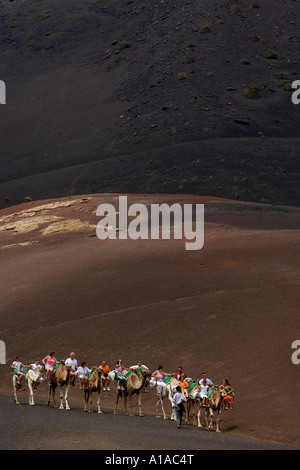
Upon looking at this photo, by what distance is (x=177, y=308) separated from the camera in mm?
39156

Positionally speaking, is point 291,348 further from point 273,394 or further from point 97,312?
point 97,312

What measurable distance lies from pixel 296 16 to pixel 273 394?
104070 millimetres

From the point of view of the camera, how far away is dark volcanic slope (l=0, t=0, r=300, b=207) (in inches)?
3292

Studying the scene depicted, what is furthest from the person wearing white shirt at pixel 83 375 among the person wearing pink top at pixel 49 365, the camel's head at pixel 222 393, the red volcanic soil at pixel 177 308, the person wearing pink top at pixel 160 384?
the camel's head at pixel 222 393

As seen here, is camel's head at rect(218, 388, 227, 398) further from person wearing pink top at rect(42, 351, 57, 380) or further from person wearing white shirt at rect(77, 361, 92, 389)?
person wearing pink top at rect(42, 351, 57, 380)

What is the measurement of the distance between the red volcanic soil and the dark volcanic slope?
2646 cm

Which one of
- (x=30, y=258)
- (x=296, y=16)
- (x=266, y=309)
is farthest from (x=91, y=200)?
(x=296, y=16)

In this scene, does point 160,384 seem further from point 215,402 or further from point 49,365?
point 49,365

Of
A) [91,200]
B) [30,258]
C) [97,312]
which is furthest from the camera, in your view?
[91,200]

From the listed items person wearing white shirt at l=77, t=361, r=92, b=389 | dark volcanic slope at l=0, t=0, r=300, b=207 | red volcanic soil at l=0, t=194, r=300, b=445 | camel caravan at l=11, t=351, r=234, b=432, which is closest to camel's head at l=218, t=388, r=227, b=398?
camel caravan at l=11, t=351, r=234, b=432

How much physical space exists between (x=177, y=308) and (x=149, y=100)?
6511 cm

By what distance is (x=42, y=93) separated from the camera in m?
114

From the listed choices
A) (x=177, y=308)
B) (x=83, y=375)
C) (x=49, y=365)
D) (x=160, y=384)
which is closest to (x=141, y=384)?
(x=160, y=384)
